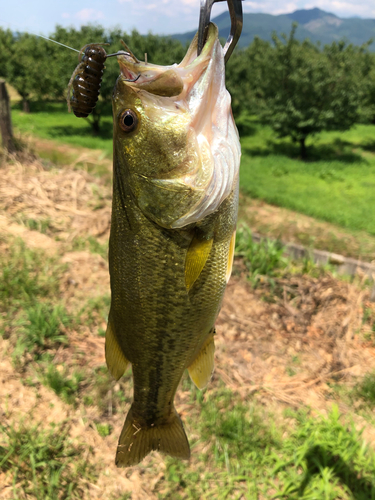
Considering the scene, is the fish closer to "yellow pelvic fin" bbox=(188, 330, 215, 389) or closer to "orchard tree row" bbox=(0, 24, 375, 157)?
"yellow pelvic fin" bbox=(188, 330, 215, 389)

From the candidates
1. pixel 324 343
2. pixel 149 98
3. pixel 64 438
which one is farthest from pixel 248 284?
pixel 149 98

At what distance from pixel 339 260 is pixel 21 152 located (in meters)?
7.49

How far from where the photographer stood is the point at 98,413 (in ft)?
11.5

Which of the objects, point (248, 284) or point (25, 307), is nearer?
point (25, 307)

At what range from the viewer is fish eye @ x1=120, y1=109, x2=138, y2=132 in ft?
4.36

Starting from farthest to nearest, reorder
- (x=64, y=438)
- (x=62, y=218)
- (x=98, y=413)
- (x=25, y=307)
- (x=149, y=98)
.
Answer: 1. (x=62, y=218)
2. (x=25, y=307)
3. (x=98, y=413)
4. (x=64, y=438)
5. (x=149, y=98)

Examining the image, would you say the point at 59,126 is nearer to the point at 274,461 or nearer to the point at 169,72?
the point at 274,461

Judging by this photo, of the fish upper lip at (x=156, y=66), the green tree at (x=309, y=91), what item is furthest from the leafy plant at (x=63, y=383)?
the green tree at (x=309, y=91)

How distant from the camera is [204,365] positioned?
68.7 inches

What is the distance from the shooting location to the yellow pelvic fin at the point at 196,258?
56.3 inches

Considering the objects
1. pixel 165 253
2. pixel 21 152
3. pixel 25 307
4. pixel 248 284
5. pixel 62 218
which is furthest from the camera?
pixel 21 152

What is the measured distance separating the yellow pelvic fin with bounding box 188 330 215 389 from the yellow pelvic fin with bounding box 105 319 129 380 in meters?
0.34

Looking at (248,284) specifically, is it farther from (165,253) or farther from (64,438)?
(165,253)

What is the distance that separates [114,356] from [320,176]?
13.5 metres
